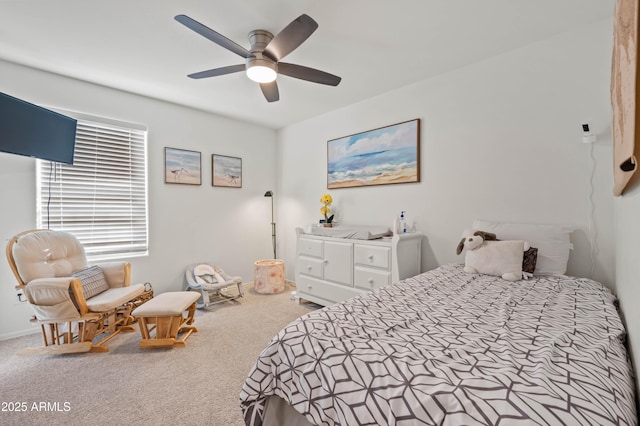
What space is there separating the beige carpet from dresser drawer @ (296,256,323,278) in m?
0.82

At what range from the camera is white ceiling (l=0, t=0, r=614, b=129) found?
1.79m

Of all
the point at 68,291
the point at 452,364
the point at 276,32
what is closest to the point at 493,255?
the point at 452,364

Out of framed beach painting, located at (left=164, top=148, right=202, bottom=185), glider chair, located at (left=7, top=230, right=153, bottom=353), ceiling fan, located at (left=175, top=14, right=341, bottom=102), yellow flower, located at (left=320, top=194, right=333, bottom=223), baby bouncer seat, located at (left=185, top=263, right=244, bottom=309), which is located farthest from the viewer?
yellow flower, located at (left=320, top=194, right=333, bottom=223)

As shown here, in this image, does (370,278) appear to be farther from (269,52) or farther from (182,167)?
(182,167)

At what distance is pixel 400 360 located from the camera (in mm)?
860

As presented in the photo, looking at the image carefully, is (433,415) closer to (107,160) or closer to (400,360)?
(400,360)

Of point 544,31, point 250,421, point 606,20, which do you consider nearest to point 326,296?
point 250,421

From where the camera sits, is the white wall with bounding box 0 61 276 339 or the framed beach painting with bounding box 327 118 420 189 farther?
the framed beach painting with bounding box 327 118 420 189

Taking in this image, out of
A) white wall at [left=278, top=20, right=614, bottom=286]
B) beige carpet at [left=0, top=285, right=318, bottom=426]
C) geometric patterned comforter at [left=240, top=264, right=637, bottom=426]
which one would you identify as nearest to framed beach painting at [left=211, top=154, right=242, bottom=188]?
white wall at [left=278, top=20, right=614, bottom=286]

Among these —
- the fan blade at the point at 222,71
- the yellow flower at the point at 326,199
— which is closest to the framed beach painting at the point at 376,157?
the yellow flower at the point at 326,199

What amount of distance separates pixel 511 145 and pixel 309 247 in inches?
89.7

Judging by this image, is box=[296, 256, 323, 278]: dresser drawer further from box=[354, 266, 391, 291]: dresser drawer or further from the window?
the window

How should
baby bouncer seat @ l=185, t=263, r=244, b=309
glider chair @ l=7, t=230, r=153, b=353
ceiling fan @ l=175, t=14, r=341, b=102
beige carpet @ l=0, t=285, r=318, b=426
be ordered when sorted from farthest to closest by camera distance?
baby bouncer seat @ l=185, t=263, r=244, b=309 → glider chair @ l=7, t=230, r=153, b=353 → ceiling fan @ l=175, t=14, r=341, b=102 → beige carpet @ l=0, t=285, r=318, b=426

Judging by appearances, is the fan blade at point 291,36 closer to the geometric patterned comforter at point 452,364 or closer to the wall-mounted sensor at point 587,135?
the geometric patterned comforter at point 452,364
